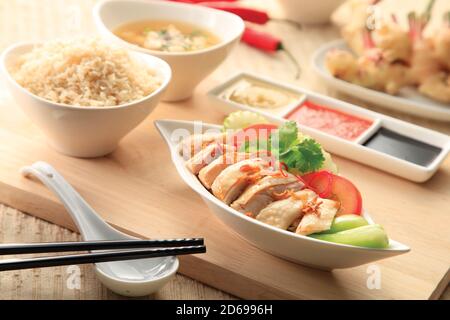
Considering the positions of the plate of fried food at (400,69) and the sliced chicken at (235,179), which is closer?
the sliced chicken at (235,179)

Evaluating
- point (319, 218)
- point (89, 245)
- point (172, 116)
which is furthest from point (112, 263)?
point (172, 116)

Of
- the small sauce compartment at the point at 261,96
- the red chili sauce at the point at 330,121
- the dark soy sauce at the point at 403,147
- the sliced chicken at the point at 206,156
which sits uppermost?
the sliced chicken at the point at 206,156

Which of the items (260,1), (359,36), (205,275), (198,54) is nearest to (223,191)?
(205,275)

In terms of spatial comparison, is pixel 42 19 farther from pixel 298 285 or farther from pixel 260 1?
pixel 298 285

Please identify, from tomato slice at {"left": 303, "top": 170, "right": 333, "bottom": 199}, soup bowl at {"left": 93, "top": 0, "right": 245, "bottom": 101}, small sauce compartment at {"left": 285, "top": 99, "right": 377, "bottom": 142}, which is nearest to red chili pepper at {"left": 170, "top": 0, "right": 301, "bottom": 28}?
soup bowl at {"left": 93, "top": 0, "right": 245, "bottom": 101}

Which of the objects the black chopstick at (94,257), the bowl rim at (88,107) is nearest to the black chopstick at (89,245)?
the black chopstick at (94,257)

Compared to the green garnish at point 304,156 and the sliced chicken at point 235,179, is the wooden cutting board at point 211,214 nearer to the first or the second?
the sliced chicken at point 235,179

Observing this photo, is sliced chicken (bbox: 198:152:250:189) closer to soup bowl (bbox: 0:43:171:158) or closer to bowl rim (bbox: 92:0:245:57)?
soup bowl (bbox: 0:43:171:158)

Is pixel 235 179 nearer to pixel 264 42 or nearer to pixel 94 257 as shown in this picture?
pixel 94 257
